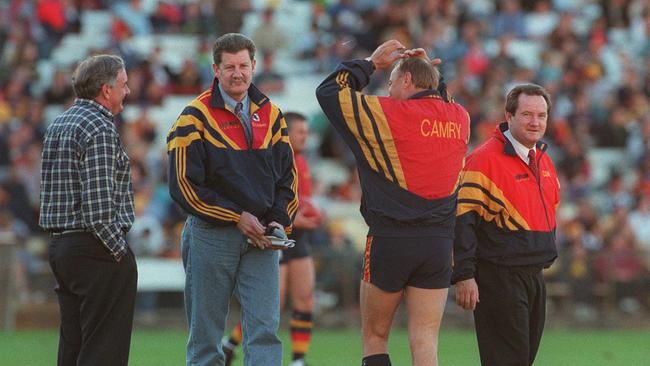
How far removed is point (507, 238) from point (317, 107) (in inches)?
539

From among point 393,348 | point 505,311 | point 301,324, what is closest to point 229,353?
point 301,324

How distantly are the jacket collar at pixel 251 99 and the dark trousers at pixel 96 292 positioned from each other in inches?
41.9

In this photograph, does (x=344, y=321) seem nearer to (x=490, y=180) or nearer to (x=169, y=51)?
(x=169, y=51)

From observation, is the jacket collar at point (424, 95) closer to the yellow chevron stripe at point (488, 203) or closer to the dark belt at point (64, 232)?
the yellow chevron stripe at point (488, 203)

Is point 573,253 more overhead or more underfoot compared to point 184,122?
more underfoot

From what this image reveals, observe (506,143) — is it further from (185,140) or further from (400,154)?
(185,140)

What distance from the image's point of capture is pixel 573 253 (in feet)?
61.2

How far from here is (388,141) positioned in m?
8.20

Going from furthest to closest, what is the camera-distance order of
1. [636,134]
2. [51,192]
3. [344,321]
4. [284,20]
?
[284,20] → [636,134] → [344,321] → [51,192]

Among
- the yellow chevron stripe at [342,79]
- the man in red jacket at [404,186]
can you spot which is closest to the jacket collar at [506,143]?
the man in red jacket at [404,186]

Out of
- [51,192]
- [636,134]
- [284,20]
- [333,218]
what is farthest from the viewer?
[284,20]

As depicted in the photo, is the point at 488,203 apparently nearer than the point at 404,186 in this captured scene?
No

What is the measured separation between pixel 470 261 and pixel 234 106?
1.75 m

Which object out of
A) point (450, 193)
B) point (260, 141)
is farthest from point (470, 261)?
point (260, 141)
